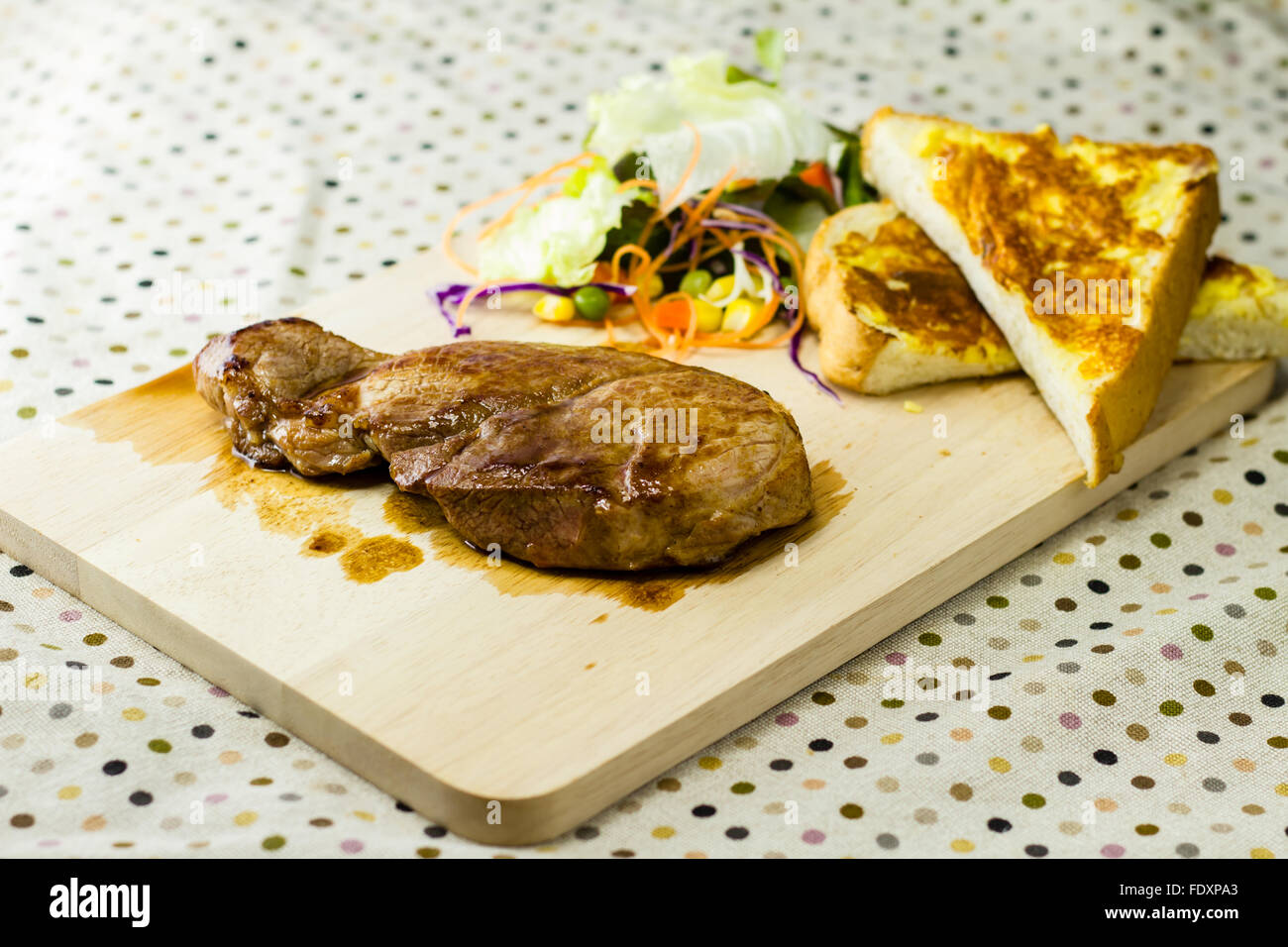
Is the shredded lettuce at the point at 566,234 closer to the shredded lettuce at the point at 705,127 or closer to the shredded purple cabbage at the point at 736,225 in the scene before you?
the shredded lettuce at the point at 705,127

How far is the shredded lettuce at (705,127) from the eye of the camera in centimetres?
Result: 569

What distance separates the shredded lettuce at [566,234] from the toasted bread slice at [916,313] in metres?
0.84

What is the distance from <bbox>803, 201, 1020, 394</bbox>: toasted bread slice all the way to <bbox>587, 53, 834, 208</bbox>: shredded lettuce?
52 centimetres

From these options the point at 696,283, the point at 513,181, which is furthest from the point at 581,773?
the point at 513,181

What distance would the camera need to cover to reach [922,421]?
487 centimetres

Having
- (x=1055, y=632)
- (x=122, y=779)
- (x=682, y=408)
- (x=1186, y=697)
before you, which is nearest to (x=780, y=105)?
(x=682, y=408)

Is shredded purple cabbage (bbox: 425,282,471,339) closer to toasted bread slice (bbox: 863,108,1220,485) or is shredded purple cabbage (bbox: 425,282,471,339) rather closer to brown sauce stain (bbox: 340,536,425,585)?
brown sauce stain (bbox: 340,536,425,585)

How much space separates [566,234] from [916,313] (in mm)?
1435

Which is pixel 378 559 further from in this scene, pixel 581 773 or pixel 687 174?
pixel 687 174

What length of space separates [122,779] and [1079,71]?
668cm

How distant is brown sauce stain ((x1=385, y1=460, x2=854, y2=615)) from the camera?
3.99 m

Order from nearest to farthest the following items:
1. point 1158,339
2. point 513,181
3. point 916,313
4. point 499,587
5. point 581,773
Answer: point 581,773, point 499,587, point 1158,339, point 916,313, point 513,181

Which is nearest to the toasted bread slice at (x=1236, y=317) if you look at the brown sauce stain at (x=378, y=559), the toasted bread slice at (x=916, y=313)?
the toasted bread slice at (x=916, y=313)

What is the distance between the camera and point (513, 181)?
7129 millimetres
